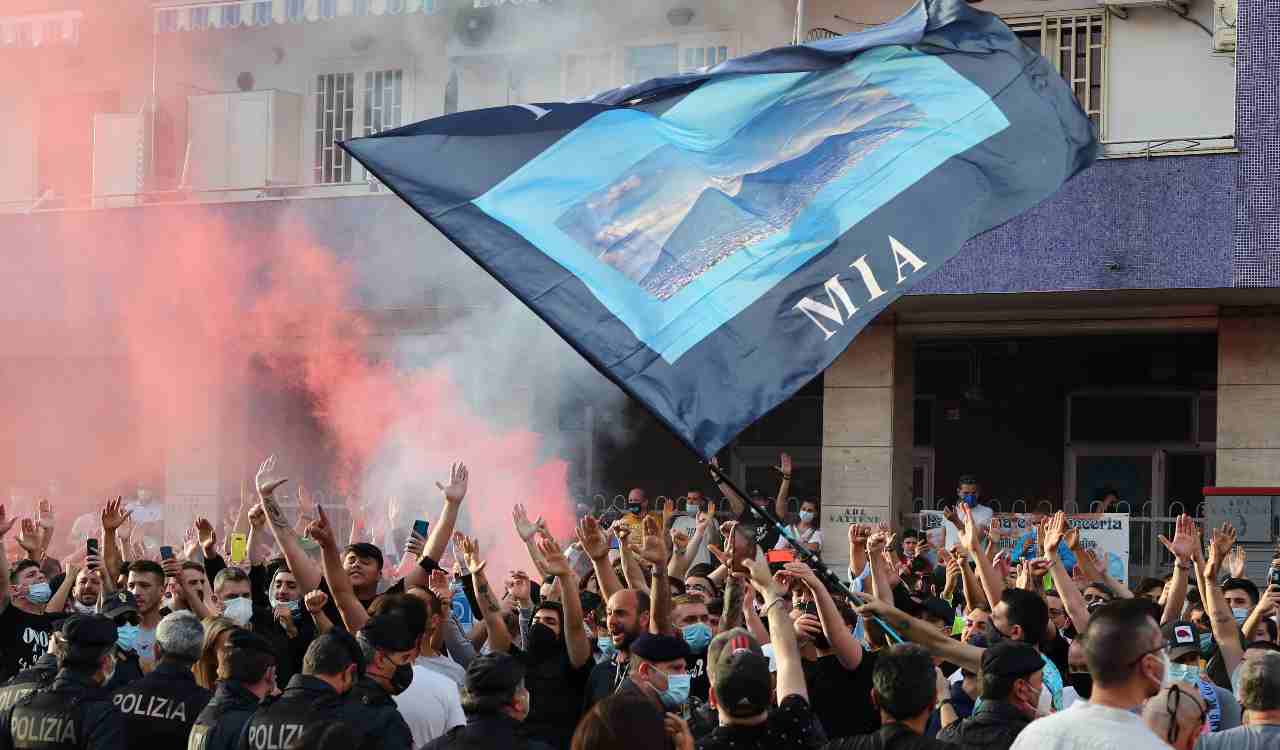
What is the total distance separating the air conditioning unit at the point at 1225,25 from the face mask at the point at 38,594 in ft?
39.4

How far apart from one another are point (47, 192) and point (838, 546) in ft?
Answer: 36.6

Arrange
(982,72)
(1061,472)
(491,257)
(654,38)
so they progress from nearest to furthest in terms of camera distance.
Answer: (491,257) → (982,72) → (654,38) → (1061,472)

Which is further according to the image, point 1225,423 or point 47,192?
point 47,192

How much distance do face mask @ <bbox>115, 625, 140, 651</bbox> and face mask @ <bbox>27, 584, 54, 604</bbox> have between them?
1.48 meters

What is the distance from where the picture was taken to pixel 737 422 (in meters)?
6.98

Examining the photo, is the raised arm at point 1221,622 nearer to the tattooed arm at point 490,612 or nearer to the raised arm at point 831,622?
the raised arm at point 831,622

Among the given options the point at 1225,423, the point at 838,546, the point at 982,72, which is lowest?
the point at 838,546

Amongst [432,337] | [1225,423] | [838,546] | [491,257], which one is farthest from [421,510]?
[491,257]

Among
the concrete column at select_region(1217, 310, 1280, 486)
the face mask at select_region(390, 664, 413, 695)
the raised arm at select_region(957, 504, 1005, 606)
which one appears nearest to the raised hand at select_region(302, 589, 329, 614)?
the face mask at select_region(390, 664, 413, 695)

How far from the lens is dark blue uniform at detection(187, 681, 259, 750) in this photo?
21.9 ft

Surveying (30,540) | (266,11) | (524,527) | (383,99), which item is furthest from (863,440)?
(524,527)

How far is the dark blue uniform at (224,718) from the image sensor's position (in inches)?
262

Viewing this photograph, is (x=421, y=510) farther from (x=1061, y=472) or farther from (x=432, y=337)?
(x=1061, y=472)

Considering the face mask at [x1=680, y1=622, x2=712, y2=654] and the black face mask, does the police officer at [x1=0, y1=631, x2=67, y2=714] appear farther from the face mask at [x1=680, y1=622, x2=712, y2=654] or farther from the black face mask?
the black face mask
